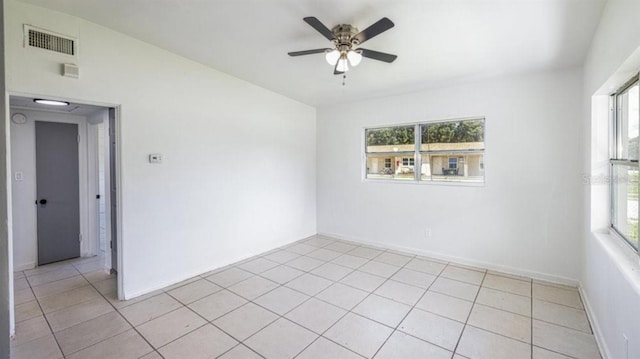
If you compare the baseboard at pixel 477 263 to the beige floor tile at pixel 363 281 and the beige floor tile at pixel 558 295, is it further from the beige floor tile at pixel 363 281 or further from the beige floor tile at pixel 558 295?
the beige floor tile at pixel 363 281

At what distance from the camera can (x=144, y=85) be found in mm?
3006

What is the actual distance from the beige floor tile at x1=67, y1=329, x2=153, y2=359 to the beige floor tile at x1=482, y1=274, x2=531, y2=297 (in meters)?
3.53

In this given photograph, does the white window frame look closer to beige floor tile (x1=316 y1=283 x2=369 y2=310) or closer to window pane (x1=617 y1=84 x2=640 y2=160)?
window pane (x1=617 y1=84 x2=640 y2=160)

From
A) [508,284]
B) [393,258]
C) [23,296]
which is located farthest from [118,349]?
[508,284]

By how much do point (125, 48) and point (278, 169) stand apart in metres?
2.58

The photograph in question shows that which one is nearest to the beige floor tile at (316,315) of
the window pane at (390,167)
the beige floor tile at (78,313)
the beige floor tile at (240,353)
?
the beige floor tile at (240,353)

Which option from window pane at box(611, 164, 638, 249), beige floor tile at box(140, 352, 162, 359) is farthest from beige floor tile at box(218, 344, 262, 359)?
window pane at box(611, 164, 638, 249)

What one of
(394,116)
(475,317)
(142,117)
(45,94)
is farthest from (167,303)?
(394,116)

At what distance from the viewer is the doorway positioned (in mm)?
3602

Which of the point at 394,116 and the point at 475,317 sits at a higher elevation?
the point at 394,116

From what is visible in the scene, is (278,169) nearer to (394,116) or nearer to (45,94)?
(394,116)

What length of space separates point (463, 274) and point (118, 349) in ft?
12.2

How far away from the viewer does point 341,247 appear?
4.72m

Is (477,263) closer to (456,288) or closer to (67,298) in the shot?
(456,288)
